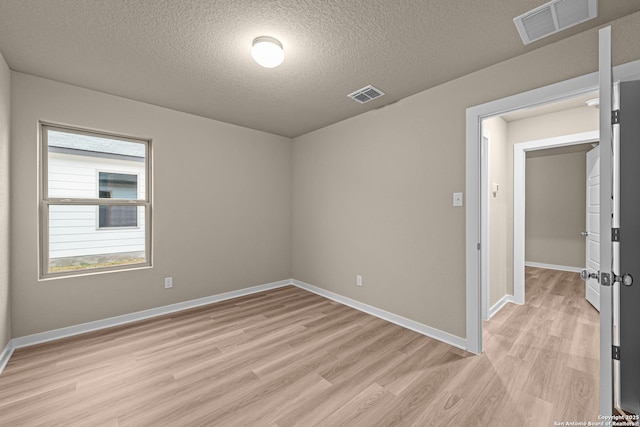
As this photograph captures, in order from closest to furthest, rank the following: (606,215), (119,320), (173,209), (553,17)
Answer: (606,215), (553,17), (119,320), (173,209)

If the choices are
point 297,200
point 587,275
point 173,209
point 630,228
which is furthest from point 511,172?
point 173,209

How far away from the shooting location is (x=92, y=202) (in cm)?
293

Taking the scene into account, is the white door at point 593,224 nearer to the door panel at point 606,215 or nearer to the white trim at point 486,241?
the white trim at point 486,241

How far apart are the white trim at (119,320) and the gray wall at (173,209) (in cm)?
6

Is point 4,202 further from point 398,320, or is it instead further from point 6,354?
point 398,320

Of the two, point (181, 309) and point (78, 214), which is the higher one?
point (78, 214)

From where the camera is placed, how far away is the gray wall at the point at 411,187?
7.09ft

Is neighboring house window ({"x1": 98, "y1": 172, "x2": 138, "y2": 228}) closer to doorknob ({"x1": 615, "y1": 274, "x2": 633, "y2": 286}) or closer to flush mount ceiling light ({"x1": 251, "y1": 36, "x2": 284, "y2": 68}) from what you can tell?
flush mount ceiling light ({"x1": 251, "y1": 36, "x2": 284, "y2": 68})

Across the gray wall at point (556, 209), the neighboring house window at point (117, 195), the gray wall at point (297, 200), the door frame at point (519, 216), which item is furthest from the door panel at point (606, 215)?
the gray wall at point (556, 209)

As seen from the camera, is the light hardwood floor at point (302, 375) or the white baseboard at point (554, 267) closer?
the light hardwood floor at point (302, 375)

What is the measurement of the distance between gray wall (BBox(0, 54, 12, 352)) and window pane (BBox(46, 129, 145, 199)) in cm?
39

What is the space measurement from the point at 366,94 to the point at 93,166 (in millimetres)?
3142

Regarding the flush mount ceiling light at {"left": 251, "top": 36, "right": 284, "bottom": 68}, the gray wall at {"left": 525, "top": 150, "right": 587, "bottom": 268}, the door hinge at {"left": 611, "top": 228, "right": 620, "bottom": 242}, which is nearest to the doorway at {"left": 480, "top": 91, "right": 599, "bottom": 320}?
the door hinge at {"left": 611, "top": 228, "right": 620, "bottom": 242}

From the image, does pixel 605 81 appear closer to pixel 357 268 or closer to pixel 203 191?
pixel 357 268
